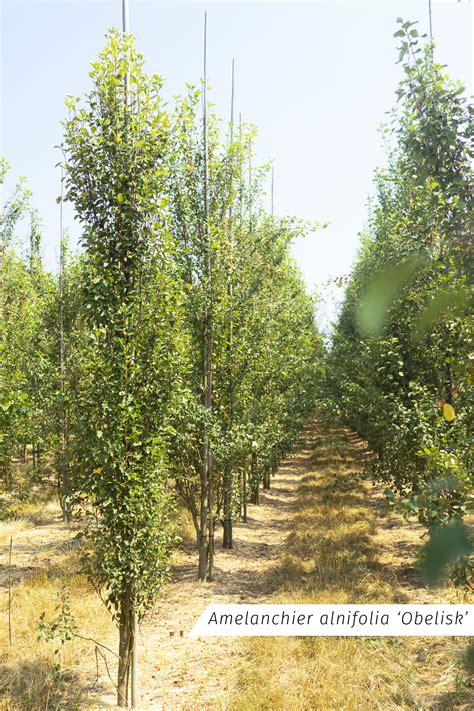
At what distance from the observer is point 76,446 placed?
545 centimetres

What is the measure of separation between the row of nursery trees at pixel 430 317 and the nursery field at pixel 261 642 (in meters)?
1.38

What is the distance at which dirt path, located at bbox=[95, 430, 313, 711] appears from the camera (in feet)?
19.4

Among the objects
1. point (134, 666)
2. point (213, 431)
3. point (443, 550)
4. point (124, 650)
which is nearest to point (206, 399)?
point (213, 431)

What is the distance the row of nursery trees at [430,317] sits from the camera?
4.59 ft

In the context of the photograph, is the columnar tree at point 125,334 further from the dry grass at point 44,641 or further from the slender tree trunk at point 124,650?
the dry grass at point 44,641

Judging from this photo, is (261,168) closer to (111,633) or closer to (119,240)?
(119,240)

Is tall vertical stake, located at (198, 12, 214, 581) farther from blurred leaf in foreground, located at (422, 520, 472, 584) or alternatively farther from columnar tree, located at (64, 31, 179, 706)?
blurred leaf in foreground, located at (422, 520, 472, 584)

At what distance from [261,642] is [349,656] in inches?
44.1

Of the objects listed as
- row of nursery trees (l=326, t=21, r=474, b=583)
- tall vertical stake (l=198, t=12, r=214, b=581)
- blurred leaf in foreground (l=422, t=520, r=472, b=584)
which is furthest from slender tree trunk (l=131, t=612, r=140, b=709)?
blurred leaf in foreground (l=422, t=520, r=472, b=584)

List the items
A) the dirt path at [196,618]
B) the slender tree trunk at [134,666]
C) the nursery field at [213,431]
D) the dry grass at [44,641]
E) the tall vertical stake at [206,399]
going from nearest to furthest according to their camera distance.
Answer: the nursery field at [213,431] → the slender tree trunk at [134,666] → the dry grass at [44,641] → the dirt path at [196,618] → the tall vertical stake at [206,399]

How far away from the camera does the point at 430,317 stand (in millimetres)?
1309

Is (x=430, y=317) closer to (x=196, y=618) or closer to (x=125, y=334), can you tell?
(x=125, y=334)

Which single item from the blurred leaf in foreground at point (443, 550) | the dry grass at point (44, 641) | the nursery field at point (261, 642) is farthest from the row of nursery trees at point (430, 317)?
Answer: the dry grass at point (44, 641)

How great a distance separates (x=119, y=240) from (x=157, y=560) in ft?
10.7
